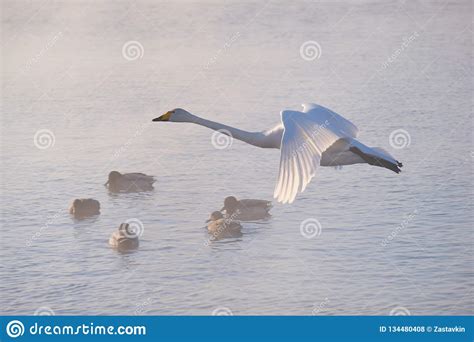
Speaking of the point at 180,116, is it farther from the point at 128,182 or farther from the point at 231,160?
the point at 231,160

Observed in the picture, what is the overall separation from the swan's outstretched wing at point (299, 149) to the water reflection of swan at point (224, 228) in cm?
826

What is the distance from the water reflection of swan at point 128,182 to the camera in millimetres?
29094

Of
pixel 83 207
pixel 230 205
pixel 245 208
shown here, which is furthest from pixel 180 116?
pixel 83 207

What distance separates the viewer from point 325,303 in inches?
846

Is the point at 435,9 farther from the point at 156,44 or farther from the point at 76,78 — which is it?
the point at 76,78

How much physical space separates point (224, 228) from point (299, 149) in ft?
35.7

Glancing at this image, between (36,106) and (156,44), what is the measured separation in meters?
9.69

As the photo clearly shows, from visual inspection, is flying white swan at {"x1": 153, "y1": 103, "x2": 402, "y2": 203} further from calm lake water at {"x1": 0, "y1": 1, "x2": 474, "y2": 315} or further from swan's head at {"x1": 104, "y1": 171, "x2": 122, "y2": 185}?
swan's head at {"x1": 104, "y1": 171, "x2": 122, "y2": 185}

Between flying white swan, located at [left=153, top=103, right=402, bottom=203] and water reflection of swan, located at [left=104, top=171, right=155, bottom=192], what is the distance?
9740mm

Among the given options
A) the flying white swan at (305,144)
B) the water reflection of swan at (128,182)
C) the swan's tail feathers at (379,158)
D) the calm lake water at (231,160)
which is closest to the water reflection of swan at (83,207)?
the calm lake water at (231,160)

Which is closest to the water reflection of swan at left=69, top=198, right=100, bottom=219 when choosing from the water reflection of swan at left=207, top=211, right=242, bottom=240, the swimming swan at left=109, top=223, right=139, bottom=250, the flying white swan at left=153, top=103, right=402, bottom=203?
the swimming swan at left=109, top=223, right=139, bottom=250

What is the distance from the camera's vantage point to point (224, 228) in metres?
25.4

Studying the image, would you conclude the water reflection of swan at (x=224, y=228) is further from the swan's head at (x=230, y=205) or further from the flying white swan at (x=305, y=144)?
the flying white swan at (x=305, y=144)

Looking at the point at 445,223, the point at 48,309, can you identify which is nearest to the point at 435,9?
the point at 445,223
